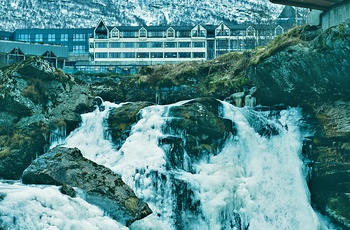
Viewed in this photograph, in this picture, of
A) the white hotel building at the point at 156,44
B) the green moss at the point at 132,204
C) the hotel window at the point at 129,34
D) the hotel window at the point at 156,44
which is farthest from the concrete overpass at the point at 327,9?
the hotel window at the point at 129,34

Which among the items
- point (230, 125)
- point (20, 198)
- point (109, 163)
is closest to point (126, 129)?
point (109, 163)

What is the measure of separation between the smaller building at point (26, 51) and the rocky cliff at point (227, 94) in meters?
30.2

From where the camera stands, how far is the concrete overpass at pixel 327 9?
33094mm

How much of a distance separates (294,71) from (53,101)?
20248 mm

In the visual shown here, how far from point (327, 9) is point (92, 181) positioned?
22.2 meters

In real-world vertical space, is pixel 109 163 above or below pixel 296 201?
above

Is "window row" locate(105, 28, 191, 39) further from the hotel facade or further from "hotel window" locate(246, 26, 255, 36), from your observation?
"hotel window" locate(246, 26, 255, 36)

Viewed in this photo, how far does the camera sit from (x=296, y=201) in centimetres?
3097

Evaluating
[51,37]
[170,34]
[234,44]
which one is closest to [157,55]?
[170,34]

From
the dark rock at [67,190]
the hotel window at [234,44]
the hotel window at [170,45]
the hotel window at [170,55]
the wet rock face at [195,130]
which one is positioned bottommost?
the dark rock at [67,190]

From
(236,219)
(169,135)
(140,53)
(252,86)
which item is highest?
(140,53)

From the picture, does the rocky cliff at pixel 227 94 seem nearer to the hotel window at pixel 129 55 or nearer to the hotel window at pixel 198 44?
the hotel window at pixel 129 55

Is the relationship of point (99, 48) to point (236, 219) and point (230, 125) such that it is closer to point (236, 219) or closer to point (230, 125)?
point (230, 125)

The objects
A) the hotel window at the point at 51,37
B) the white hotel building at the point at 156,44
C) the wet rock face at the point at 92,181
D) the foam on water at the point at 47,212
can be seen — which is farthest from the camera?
the hotel window at the point at 51,37
